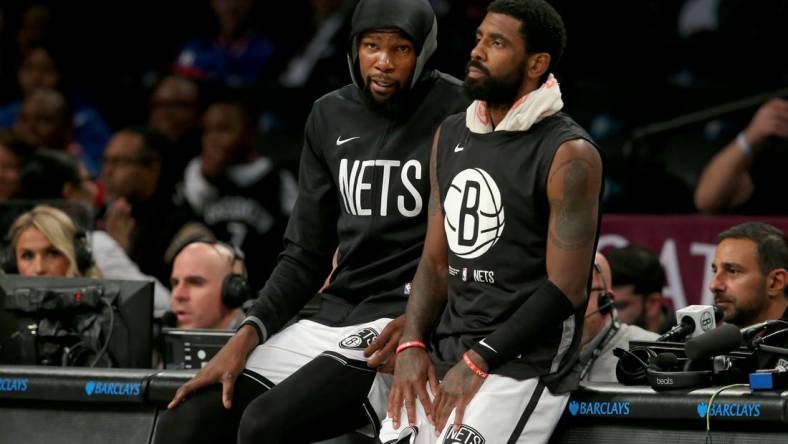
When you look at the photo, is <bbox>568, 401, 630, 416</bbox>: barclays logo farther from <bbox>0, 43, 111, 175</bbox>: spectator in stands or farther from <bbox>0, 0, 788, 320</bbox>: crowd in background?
<bbox>0, 43, 111, 175</bbox>: spectator in stands

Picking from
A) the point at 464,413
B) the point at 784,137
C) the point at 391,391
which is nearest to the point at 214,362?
the point at 391,391

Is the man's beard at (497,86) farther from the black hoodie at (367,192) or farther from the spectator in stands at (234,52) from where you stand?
the spectator in stands at (234,52)

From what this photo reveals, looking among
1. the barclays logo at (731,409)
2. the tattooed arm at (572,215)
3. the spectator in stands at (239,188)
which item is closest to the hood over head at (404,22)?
the tattooed arm at (572,215)

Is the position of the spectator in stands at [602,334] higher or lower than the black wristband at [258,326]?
lower

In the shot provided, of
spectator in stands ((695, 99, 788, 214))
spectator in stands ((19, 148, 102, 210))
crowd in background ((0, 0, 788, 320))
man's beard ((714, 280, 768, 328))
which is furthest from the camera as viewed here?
spectator in stands ((19, 148, 102, 210))

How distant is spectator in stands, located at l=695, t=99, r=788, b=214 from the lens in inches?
259

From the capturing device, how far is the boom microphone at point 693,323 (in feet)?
13.2

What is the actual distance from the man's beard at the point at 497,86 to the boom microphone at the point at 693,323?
30.9 inches

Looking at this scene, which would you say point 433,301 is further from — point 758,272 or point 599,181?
point 758,272

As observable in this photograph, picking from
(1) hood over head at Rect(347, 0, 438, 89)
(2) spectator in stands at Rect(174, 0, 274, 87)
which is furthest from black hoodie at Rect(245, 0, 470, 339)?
(2) spectator in stands at Rect(174, 0, 274, 87)

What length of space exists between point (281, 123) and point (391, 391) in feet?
16.4

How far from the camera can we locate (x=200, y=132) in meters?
8.95

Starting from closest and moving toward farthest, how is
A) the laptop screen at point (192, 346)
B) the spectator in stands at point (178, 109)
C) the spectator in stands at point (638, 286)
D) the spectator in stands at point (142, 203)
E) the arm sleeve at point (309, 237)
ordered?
the arm sleeve at point (309, 237)
the laptop screen at point (192, 346)
the spectator in stands at point (638, 286)
the spectator in stands at point (142, 203)
the spectator in stands at point (178, 109)

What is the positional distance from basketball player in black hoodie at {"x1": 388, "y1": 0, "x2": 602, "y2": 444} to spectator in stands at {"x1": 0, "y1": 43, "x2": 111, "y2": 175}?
19.0 ft
